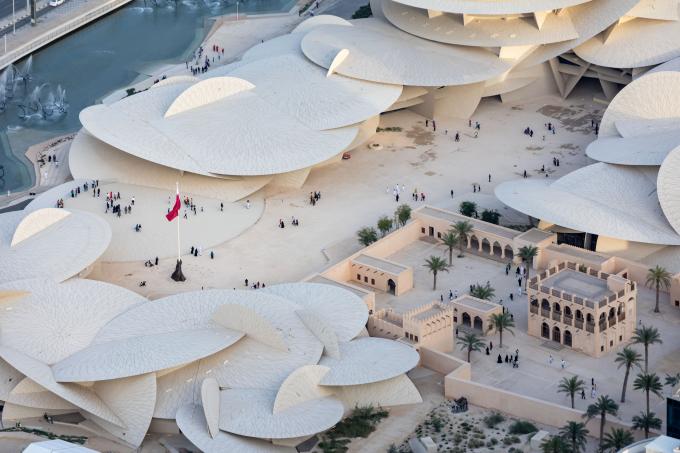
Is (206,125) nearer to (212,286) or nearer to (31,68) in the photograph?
(212,286)

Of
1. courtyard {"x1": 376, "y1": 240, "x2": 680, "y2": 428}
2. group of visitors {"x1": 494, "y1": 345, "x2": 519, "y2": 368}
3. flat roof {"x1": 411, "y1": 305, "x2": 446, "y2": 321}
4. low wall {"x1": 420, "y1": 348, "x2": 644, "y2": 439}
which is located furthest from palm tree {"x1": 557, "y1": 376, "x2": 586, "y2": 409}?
flat roof {"x1": 411, "y1": 305, "x2": 446, "y2": 321}

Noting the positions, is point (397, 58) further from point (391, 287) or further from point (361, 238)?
point (391, 287)

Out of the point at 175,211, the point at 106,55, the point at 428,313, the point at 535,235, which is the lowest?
the point at 428,313

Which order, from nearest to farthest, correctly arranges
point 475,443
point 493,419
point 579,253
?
point 475,443, point 493,419, point 579,253

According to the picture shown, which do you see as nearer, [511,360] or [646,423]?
[646,423]

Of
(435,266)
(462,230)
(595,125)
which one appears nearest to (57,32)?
(595,125)

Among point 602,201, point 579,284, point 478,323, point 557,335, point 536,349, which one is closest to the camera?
point 536,349

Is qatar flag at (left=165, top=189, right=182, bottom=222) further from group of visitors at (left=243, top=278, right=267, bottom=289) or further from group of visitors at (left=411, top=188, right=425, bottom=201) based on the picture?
group of visitors at (left=411, top=188, right=425, bottom=201)
